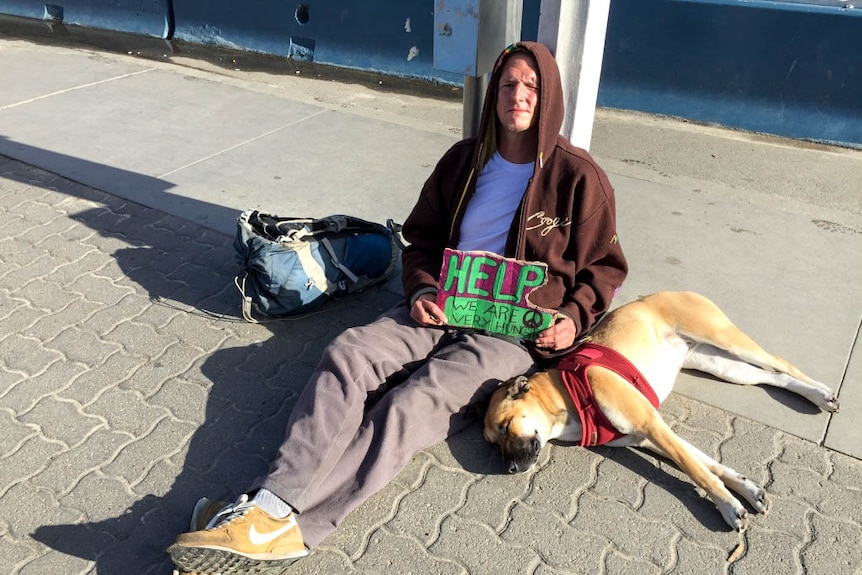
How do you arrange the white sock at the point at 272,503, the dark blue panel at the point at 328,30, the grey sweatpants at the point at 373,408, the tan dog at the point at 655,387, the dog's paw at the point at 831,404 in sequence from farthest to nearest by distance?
the dark blue panel at the point at 328,30
the dog's paw at the point at 831,404
the tan dog at the point at 655,387
the grey sweatpants at the point at 373,408
the white sock at the point at 272,503

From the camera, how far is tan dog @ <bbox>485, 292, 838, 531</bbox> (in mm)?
2660

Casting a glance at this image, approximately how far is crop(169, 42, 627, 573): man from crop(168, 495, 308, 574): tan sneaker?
19 millimetres

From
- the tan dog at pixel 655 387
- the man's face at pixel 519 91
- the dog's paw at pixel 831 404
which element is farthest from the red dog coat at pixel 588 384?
the man's face at pixel 519 91

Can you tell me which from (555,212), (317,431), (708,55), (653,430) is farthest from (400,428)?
(708,55)

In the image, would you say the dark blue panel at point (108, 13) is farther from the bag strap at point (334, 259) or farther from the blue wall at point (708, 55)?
the bag strap at point (334, 259)

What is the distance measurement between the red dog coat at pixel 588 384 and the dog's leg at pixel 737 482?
0.58ft

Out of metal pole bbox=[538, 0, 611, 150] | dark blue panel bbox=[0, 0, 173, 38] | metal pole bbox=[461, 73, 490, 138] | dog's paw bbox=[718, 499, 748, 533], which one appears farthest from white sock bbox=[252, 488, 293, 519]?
dark blue panel bbox=[0, 0, 173, 38]

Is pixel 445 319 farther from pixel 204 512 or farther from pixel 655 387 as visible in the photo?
pixel 204 512

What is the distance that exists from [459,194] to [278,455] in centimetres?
136

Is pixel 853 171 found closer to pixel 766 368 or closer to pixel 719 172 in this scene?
pixel 719 172

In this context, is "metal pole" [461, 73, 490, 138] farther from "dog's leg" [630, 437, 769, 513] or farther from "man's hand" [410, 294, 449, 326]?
"dog's leg" [630, 437, 769, 513]

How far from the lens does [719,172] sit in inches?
209

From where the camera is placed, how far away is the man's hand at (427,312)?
3.06 m

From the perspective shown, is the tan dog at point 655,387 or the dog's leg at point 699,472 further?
the tan dog at point 655,387
